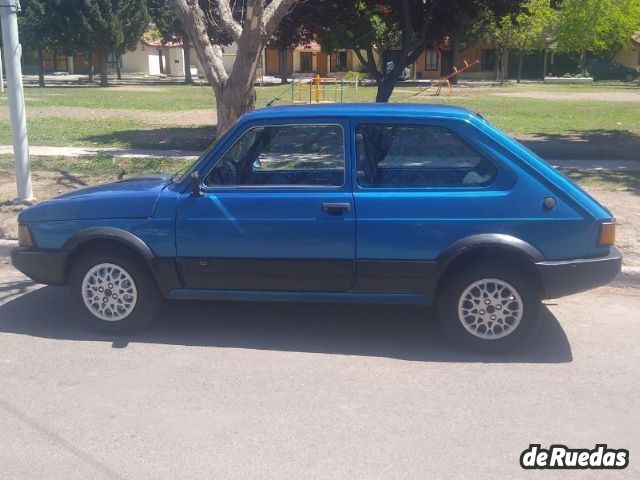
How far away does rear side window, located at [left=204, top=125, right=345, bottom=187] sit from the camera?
5.81 m

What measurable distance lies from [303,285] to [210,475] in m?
2.01

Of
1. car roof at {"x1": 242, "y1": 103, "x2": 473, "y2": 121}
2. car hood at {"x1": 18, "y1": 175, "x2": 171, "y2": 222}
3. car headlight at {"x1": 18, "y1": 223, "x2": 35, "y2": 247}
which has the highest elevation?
car roof at {"x1": 242, "y1": 103, "x2": 473, "y2": 121}

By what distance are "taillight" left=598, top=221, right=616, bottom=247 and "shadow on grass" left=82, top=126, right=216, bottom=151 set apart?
10.9 metres

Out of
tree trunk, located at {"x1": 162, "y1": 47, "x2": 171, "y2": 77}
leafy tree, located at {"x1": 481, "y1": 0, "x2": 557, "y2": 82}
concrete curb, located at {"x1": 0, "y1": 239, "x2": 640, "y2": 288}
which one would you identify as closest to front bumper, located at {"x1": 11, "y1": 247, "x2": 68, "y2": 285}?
concrete curb, located at {"x1": 0, "y1": 239, "x2": 640, "y2": 288}

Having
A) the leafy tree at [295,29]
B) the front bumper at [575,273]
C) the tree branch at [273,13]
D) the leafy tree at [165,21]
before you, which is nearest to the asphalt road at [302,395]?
the front bumper at [575,273]

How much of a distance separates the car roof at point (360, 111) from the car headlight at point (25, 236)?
1905 mm

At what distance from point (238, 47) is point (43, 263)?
4.59 metres

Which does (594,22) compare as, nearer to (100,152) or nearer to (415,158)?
(100,152)

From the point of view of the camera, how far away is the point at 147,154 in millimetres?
14586

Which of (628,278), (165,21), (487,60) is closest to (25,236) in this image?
(628,278)

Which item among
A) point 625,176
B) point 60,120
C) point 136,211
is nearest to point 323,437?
point 136,211

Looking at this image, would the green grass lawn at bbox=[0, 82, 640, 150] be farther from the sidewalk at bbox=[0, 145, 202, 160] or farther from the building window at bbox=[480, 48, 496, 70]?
the building window at bbox=[480, 48, 496, 70]

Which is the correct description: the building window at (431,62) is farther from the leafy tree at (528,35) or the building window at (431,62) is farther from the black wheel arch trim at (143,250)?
the black wheel arch trim at (143,250)

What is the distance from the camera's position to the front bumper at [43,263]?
603cm
